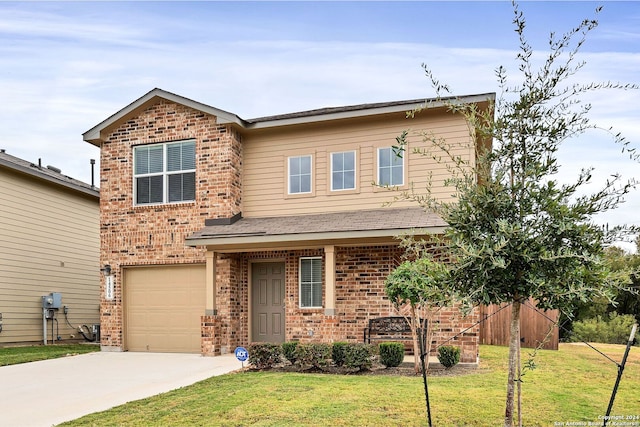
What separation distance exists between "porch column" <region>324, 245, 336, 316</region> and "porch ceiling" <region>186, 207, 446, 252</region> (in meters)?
0.22

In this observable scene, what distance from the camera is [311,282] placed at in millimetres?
13391

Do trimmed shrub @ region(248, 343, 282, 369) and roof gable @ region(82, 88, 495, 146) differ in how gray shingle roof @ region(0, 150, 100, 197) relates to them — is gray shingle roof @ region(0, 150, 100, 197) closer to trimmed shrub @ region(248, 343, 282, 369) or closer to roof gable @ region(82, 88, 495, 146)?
roof gable @ region(82, 88, 495, 146)

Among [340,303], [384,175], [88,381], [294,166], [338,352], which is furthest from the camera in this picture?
[294,166]

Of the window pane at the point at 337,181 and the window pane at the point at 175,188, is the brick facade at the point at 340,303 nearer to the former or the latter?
the window pane at the point at 337,181

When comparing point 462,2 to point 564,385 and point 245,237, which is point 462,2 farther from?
point 564,385

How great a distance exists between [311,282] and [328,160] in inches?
115

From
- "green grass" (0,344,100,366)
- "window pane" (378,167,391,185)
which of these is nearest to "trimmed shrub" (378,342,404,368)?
"window pane" (378,167,391,185)

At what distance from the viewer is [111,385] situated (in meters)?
9.55

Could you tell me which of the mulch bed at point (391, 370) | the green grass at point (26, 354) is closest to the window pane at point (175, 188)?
the green grass at point (26, 354)

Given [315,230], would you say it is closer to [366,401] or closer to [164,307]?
[164,307]

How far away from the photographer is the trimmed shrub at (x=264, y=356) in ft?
34.6

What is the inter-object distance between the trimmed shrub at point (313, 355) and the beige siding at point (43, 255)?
10396 millimetres

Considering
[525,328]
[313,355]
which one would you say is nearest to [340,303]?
[313,355]

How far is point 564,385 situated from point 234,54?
11948 mm
